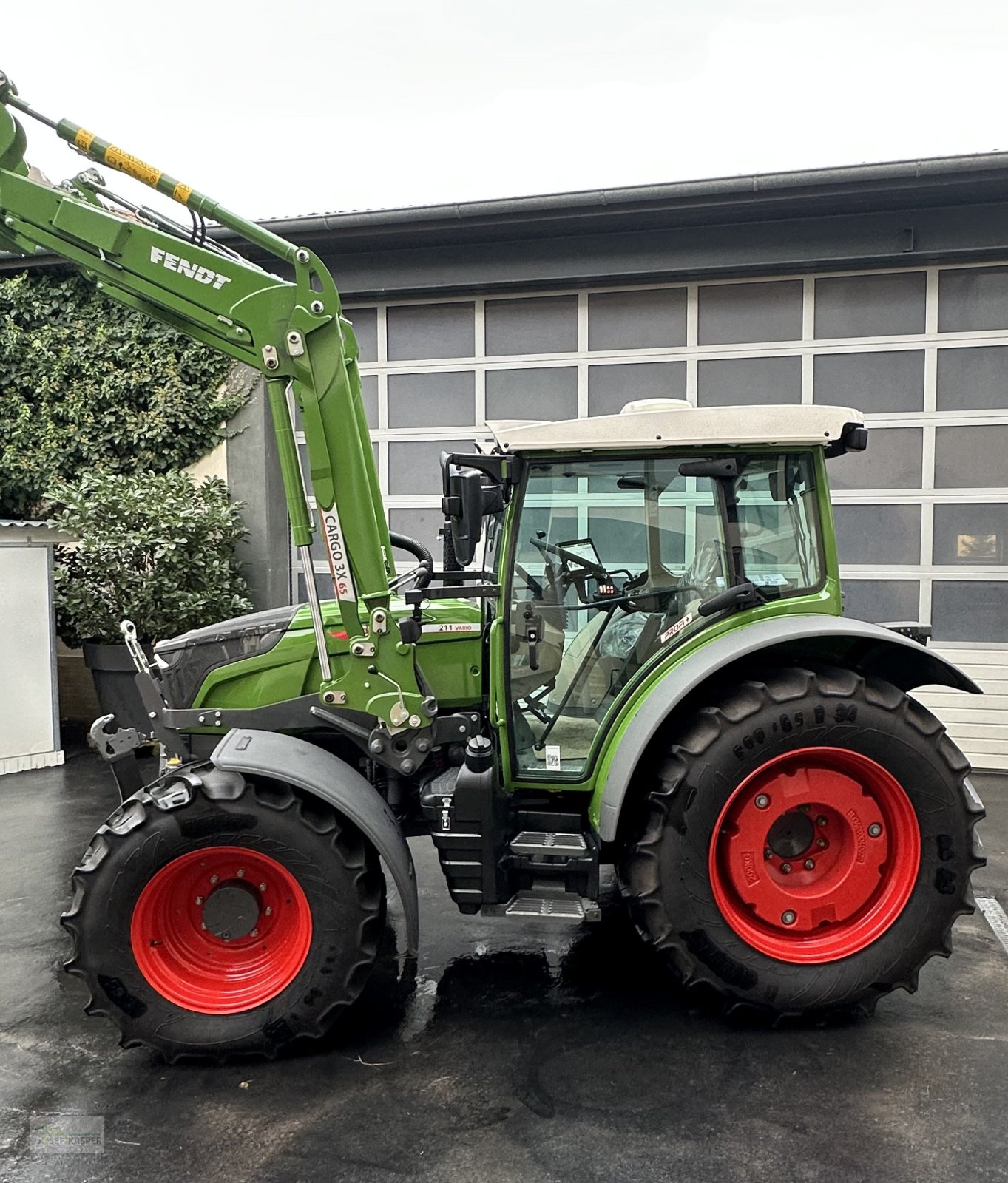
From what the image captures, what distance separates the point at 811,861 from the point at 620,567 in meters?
1.17

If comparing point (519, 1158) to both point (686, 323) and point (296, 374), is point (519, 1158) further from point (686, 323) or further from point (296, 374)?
point (686, 323)

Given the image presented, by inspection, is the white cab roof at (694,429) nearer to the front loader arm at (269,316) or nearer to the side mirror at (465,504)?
the side mirror at (465,504)

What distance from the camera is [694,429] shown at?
281cm

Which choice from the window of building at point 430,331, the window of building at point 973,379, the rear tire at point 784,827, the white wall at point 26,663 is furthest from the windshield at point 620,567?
the white wall at point 26,663

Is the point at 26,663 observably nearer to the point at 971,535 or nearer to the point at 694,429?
the point at 694,429

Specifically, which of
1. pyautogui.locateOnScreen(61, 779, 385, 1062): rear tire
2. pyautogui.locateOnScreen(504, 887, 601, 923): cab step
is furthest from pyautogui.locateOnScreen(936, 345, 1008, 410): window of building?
pyautogui.locateOnScreen(61, 779, 385, 1062): rear tire

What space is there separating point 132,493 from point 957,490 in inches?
235

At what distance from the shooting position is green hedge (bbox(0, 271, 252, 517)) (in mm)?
7215

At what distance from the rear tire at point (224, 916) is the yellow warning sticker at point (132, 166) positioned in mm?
2027

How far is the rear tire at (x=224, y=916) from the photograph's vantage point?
2607 mm

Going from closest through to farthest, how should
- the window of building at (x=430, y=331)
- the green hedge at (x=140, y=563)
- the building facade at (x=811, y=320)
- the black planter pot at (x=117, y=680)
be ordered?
the building facade at (x=811, y=320) → the green hedge at (x=140, y=563) → the black planter pot at (x=117, y=680) → the window of building at (x=430, y=331)

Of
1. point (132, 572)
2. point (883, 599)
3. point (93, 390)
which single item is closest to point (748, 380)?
point (883, 599)

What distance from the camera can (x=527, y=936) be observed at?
3.49 meters

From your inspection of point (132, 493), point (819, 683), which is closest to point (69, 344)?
point (132, 493)
